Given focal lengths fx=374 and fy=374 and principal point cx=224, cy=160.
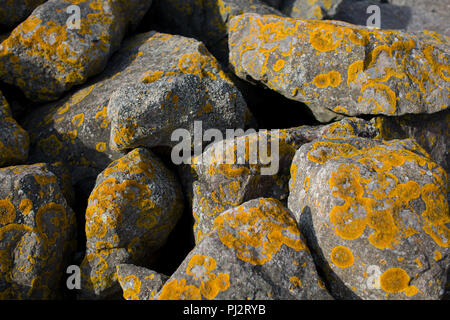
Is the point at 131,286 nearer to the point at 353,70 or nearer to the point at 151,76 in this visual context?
the point at 151,76

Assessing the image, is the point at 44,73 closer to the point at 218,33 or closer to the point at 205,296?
the point at 218,33

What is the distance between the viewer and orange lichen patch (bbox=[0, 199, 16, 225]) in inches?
160

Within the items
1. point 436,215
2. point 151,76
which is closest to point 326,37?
point 151,76

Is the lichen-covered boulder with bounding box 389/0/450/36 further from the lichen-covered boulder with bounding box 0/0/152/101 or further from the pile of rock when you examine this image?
the lichen-covered boulder with bounding box 0/0/152/101

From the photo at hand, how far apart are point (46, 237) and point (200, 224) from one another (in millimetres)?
1759

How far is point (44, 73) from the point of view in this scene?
589cm

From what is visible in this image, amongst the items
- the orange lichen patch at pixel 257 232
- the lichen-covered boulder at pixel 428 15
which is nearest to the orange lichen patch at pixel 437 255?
the orange lichen patch at pixel 257 232

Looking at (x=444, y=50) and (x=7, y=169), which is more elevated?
(x=7, y=169)

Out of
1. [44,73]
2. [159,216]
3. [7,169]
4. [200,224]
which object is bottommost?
[200,224]

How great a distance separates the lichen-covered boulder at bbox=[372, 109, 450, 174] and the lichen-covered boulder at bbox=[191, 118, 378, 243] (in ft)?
2.18

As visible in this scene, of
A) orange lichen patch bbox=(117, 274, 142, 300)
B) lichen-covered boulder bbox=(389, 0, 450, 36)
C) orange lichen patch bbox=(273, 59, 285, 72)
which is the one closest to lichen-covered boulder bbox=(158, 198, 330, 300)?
orange lichen patch bbox=(117, 274, 142, 300)

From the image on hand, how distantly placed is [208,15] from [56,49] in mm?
2926

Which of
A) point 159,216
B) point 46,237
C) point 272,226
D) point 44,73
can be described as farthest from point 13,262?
point 44,73

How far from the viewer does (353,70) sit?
496 centimetres
